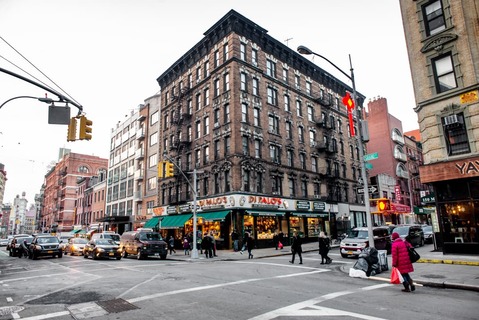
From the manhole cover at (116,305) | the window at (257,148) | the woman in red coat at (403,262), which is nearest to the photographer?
the manhole cover at (116,305)

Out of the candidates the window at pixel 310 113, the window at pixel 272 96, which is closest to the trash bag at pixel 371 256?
the window at pixel 272 96

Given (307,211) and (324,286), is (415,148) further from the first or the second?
(324,286)

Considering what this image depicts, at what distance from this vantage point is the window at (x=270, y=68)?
34969 millimetres

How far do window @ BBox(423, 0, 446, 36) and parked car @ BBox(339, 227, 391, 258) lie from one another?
1224 centimetres

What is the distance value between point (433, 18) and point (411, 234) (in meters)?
14.8

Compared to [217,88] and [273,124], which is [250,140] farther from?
[217,88]

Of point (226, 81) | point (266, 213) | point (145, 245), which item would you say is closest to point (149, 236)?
point (145, 245)

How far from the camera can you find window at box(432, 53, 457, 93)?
17000 mm

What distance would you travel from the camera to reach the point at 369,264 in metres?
12.2

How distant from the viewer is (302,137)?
3744 cm

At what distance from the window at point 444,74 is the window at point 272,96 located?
1844 cm

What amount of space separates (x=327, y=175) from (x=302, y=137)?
5753mm

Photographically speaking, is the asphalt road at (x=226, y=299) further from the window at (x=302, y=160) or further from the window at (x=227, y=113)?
the window at (x=302, y=160)

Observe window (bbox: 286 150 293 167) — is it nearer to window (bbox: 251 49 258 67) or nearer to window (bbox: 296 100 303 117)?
window (bbox: 296 100 303 117)
